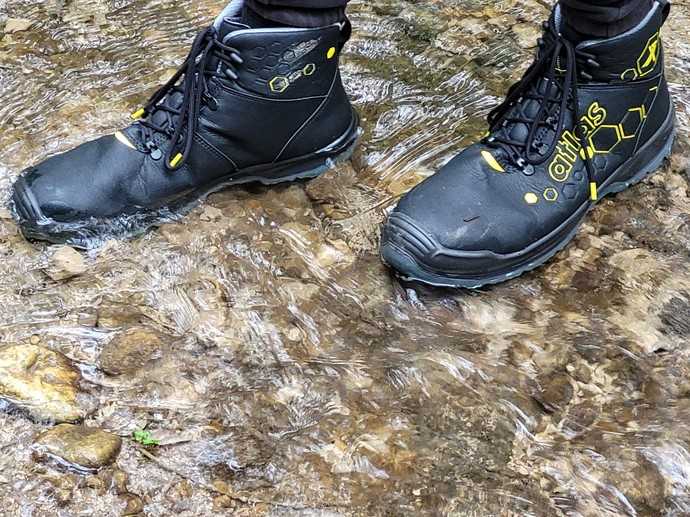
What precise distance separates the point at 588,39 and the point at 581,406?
2.39ft

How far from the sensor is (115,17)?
2098 millimetres

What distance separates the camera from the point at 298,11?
1391 millimetres

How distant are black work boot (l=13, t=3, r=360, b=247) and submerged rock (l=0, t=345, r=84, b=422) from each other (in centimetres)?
32

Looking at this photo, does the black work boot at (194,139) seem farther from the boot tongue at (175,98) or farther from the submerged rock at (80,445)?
the submerged rock at (80,445)

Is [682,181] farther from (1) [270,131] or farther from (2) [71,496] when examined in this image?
(2) [71,496]

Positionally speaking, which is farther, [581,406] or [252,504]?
[581,406]

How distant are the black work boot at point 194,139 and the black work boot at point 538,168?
35 centimetres

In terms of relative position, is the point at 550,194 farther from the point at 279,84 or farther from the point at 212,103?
the point at 212,103

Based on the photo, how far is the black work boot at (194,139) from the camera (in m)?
1.41

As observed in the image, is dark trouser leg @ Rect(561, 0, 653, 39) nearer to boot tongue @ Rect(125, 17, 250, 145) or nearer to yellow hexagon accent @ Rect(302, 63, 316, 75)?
yellow hexagon accent @ Rect(302, 63, 316, 75)

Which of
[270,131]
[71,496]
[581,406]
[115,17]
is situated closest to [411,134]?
[270,131]

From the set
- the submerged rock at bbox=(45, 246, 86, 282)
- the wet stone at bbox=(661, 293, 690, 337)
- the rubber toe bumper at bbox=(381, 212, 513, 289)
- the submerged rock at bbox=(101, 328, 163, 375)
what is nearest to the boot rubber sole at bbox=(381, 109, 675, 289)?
the rubber toe bumper at bbox=(381, 212, 513, 289)

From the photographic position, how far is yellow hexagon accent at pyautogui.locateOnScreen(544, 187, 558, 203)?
144cm

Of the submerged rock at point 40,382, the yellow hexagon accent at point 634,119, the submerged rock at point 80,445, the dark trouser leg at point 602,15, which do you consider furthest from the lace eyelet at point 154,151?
the yellow hexagon accent at point 634,119
